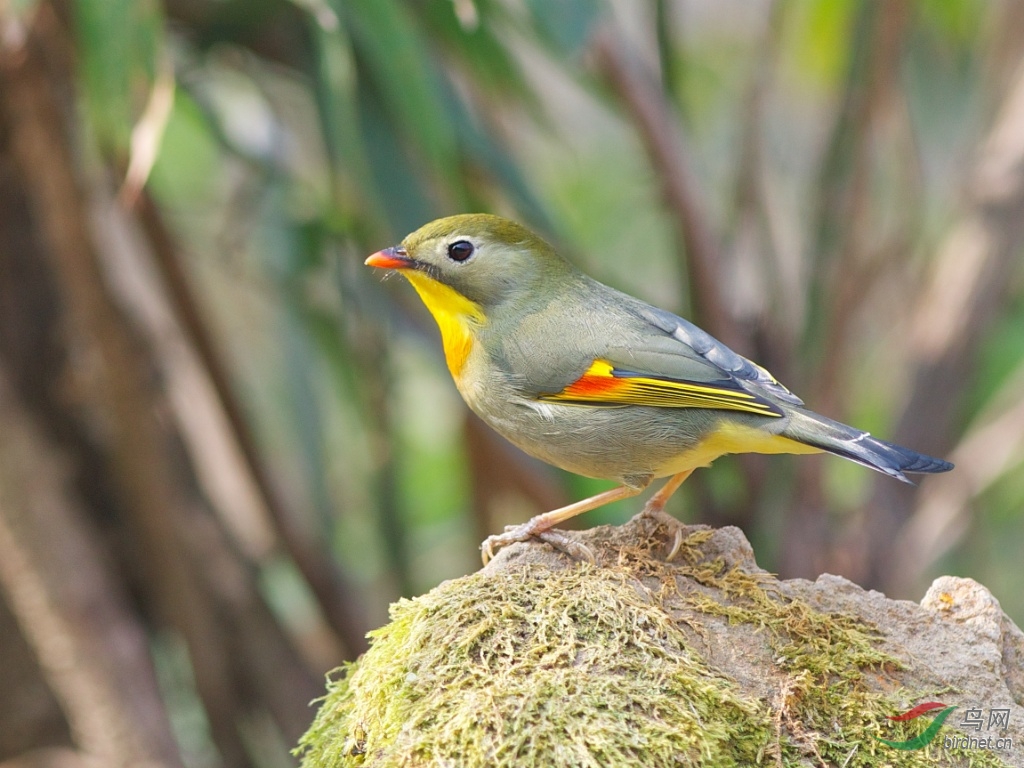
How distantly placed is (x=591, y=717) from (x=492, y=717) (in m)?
0.20

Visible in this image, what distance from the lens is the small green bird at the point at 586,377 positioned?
3180 mm

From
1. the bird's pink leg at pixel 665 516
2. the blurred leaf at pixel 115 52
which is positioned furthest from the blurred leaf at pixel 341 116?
the bird's pink leg at pixel 665 516

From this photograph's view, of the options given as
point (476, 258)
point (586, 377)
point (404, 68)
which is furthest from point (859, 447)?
point (404, 68)

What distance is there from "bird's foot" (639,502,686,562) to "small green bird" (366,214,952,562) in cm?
1

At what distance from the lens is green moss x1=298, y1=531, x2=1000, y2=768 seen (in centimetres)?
233

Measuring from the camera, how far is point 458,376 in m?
3.67

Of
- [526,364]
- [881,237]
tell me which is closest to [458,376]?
[526,364]

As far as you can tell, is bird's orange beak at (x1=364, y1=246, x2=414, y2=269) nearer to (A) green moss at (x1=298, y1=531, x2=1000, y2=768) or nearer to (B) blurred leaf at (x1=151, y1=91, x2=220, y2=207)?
(A) green moss at (x1=298, y1=531, x2=1000, y2=768)

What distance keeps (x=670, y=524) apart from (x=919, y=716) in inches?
31.9

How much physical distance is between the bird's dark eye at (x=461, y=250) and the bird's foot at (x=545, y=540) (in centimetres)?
92

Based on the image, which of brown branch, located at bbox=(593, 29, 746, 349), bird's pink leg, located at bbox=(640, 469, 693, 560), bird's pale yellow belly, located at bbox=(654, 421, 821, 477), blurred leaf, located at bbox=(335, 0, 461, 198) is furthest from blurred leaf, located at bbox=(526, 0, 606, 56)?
bird's pink leg, located at bbox=(640, 469, 693, 560)

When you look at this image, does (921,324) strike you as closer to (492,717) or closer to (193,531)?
(193,531)

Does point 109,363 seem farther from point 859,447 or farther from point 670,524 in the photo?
point 859,447

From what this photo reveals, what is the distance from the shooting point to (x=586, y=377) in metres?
3.39
